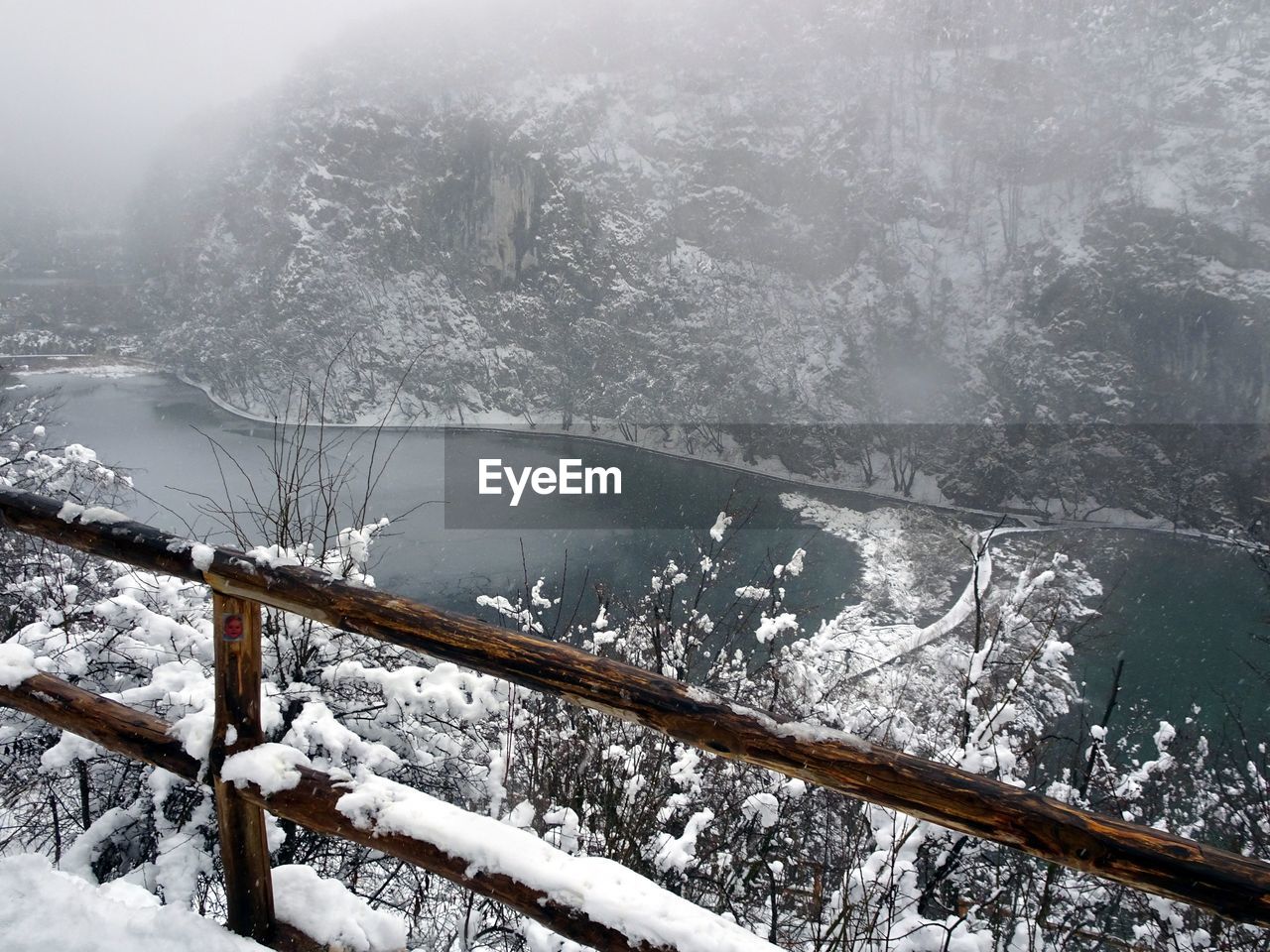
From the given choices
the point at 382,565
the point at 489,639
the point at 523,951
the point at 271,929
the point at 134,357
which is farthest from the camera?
the point at 134,357

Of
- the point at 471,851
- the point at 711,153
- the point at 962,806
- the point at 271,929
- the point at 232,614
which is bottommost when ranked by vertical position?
the point at 271,929

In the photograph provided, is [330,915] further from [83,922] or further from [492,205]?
[492,205]

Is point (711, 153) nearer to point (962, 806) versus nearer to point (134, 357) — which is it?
point (134, 357)

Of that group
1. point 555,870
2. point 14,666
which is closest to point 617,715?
point 555,870

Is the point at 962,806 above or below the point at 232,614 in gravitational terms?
below

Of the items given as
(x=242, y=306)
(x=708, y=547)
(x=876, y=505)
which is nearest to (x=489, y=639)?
(x=708, y=547)

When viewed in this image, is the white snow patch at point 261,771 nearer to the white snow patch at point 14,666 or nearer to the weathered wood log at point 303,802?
the weathered wood log at point 303,802

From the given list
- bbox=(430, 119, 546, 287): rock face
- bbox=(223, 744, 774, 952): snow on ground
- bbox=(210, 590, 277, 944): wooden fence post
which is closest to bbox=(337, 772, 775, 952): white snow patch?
bbox=(223, 744, 774, 952): snow on ground
